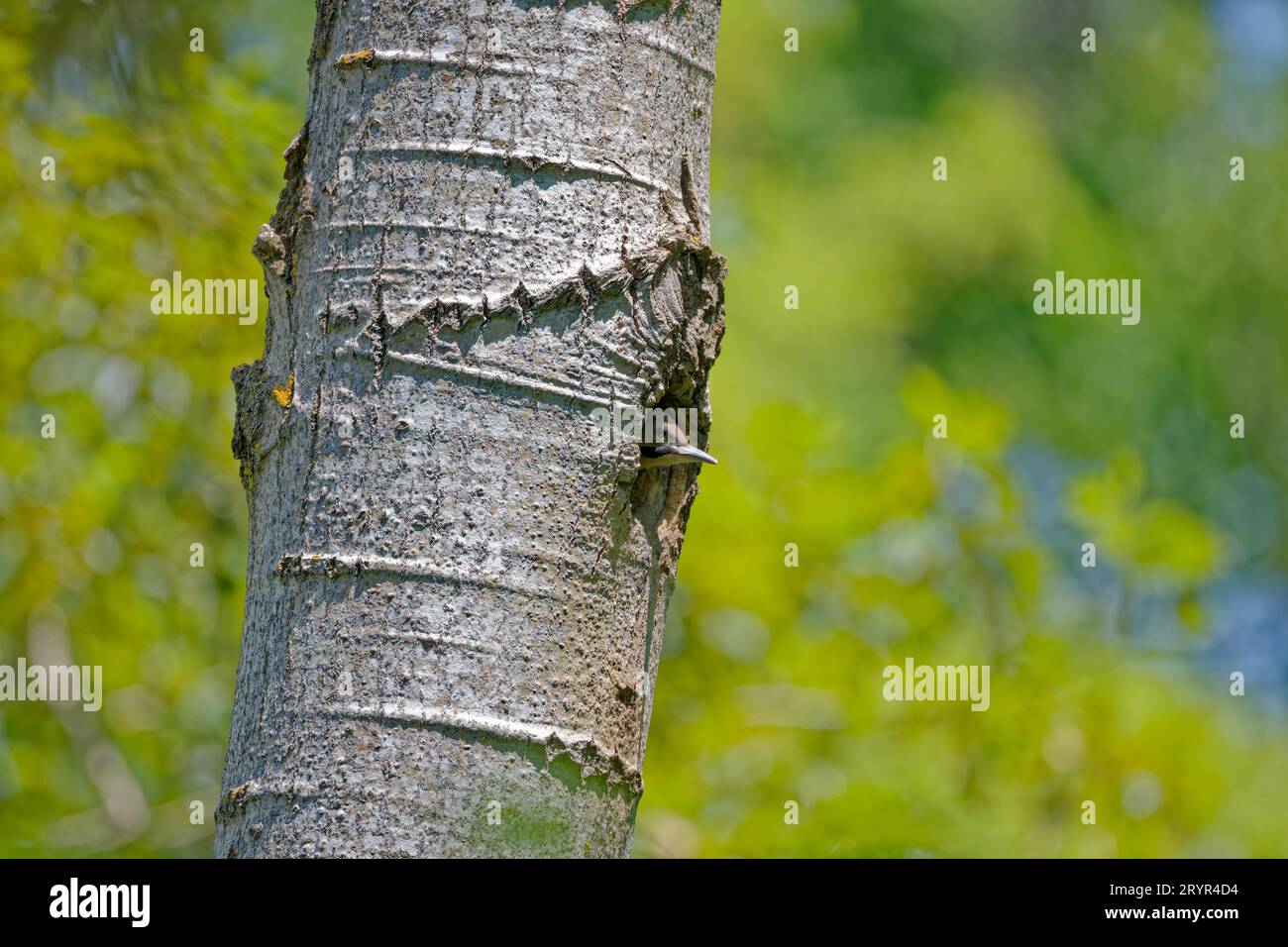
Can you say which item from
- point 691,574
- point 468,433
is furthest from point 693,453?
point 691,574

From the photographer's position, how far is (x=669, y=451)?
1111 mm

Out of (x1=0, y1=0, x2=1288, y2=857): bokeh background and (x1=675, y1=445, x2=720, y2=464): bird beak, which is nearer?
(x1=675, y1=445, x2=720, y2=464): bird beak

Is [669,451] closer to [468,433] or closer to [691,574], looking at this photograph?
[468,433]

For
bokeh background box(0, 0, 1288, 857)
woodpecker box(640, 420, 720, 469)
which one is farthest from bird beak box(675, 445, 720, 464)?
bokeh background box(0, 0, 1288, 857)

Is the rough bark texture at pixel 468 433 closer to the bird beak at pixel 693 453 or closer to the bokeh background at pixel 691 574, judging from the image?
the bird beak at pixel 693 453

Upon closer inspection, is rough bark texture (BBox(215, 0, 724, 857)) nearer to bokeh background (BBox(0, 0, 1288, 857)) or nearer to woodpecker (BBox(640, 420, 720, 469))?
woodpecker (BBox(640, 420, 720, 469))

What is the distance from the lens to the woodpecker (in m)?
1.11

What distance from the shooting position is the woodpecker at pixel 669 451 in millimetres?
1109

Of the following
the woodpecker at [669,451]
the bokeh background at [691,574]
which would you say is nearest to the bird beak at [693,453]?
the woodpecker at [669,451]

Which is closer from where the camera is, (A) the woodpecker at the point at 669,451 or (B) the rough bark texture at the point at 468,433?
(B) the rough bark texture at the point at 468,433

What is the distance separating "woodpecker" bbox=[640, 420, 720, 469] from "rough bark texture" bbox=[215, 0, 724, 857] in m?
0.03

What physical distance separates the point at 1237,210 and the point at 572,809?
17.9 ft

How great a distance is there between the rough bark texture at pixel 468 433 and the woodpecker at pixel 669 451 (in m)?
0.03
